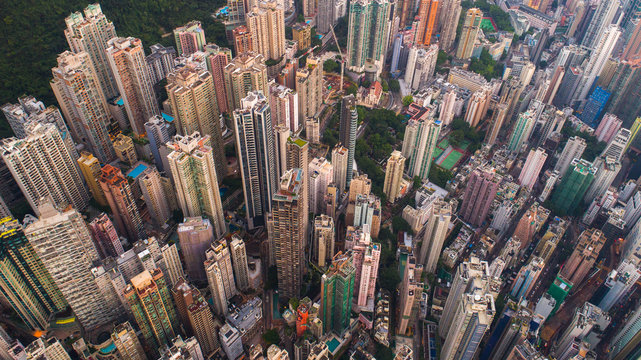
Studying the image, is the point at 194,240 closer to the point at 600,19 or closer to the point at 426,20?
the point at 426,20

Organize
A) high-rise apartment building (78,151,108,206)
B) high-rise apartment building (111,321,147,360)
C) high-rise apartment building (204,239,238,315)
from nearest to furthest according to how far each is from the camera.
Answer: high-rise apartment building (111,321,147,360)
high-rise apartment building (204,239,238,315)
high-rise apartment building (78,151,108,206)

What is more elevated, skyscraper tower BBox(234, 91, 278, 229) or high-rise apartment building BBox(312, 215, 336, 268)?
skyscraper tower BBox(234, 91, 278, 229)

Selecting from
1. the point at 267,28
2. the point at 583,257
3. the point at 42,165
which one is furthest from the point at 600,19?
the point at 42,165

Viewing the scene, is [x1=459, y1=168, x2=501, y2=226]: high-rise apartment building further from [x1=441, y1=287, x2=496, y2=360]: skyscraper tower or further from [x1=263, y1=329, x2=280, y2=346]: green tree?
[x1=263, y1=329, x2=280, y2=346]: green tree

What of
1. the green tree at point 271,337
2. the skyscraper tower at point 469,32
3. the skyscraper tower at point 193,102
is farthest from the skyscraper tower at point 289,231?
the skyscraper tower at point 469,32

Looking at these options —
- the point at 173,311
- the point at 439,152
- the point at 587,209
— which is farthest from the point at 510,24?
the point at 173,311

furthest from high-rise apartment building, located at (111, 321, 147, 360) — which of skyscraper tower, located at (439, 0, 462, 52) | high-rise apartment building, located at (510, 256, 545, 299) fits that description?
skyscraper tower, located at (439, 0, 462, 52)

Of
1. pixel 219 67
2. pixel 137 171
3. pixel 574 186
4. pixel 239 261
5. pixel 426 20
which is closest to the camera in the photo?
pixel 239 261

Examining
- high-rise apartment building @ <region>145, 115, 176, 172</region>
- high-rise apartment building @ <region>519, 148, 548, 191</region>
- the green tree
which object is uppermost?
high-rise apartment building @ <region>145, 115, 176, 172</region>
